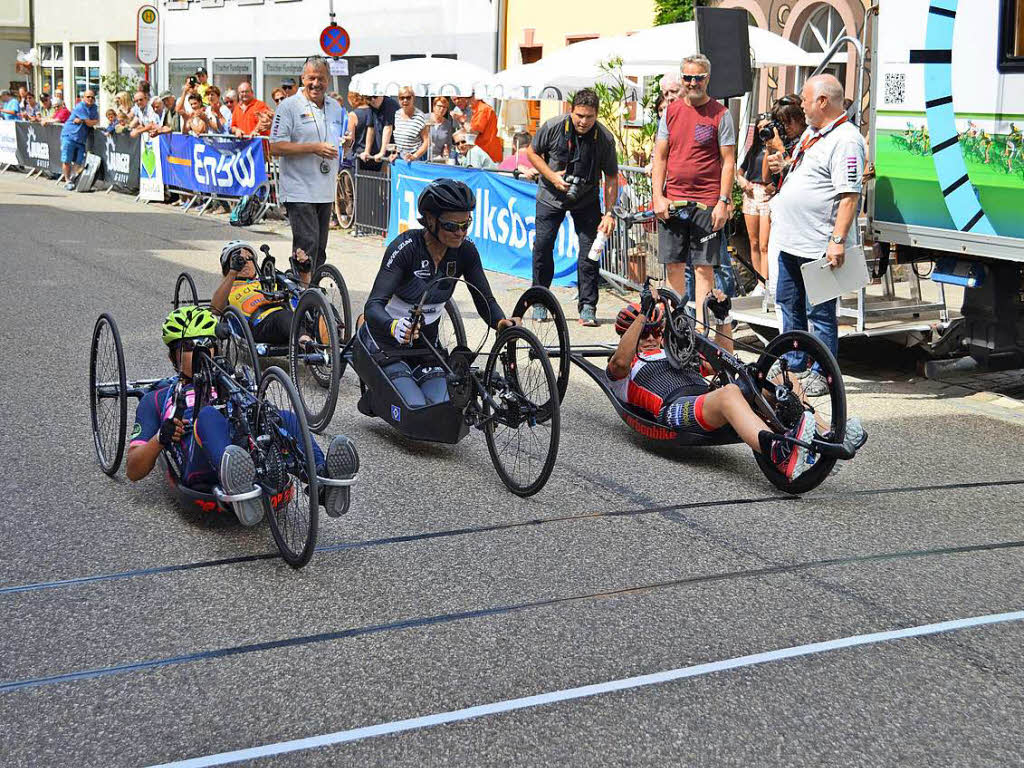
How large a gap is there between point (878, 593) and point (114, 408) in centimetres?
353

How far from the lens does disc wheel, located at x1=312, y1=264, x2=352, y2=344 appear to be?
326 inches

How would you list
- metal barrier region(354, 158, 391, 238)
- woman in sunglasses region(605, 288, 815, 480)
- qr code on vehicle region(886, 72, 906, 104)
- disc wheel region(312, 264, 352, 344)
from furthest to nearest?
metal barrier region(354, 158, 391, 238) < qr code on vehicle region(886, 72, 906, 104) < disc wheel region(312, 264, 352, 344) < woman in sunglasses region(605, 288, 815, 480)

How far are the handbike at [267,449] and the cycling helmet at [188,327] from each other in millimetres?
56

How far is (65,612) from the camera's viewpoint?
4.70 metres

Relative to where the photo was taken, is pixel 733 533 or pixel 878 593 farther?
pixel 733 533

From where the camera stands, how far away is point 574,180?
11039 mm

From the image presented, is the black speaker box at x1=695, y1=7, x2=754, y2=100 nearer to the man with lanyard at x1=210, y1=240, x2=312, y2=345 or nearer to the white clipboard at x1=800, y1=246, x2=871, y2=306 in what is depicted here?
the white clipboard at x1=800, y1=246, x2=871, y2=306

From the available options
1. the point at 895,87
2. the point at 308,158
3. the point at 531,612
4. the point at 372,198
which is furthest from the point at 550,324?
the point at 372,198

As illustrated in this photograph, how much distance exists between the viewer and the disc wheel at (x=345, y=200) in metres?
18.4

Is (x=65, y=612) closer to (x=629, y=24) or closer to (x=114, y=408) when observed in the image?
(x=114, y=408)

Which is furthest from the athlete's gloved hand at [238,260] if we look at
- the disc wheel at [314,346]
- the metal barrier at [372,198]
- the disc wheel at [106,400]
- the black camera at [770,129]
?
the metal barrier at [372,198]

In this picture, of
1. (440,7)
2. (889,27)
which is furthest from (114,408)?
(440,7)

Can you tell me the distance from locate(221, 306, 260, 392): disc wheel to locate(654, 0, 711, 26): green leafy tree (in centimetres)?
1509

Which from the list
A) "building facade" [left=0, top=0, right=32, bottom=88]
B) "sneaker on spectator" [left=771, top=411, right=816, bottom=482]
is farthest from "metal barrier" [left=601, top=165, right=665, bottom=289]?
"building facade" [left=0, top=0, right=32, bottom=88]
